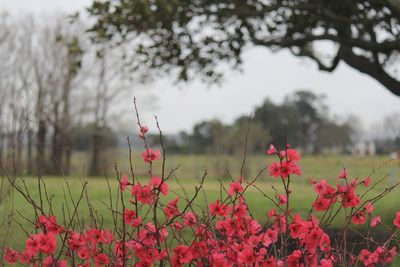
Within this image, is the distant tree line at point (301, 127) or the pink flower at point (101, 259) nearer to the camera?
the pink flower at point (101, 259)

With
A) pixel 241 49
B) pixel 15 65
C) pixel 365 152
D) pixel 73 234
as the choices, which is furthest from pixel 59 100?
pixel 365 152

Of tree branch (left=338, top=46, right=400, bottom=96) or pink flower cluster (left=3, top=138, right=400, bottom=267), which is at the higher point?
tree branch (left=338, top=46, right=400, bottom=96)

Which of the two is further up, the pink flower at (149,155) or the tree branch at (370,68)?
the tree branch at (370,68)

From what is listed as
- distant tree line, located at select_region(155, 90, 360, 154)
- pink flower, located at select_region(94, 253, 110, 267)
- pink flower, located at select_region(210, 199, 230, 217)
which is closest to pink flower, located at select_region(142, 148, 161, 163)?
pink flower, located at select_region(210, 199, 230, 217)

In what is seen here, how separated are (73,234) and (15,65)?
35680mm

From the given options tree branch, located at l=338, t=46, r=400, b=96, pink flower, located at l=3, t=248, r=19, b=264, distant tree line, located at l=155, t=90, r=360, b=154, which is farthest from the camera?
distant tree line, located at l=155, t=90, r=360, b=154

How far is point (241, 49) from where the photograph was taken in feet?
43.1

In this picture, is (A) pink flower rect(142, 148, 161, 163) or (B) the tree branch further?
(B) the tree branch

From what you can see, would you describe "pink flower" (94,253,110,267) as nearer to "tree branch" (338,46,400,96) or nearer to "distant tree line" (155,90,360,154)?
"tree branch" (338,46,400,96)

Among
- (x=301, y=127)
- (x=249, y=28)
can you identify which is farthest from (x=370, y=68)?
(x=301, y=127)

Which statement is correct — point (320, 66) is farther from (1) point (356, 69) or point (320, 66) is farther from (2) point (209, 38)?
(2) point (209, 38)

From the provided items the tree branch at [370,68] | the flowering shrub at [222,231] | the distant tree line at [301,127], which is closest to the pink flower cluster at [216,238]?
the flowering shrub at [222,231]

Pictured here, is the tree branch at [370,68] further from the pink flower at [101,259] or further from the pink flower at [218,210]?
the pink flower at [101,259]

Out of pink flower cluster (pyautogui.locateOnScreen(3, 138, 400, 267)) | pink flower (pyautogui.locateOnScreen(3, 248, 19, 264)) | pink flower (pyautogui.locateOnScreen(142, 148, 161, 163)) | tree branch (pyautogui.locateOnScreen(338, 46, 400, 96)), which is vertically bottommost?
pink flower (pyautogui.locateOnScreen(3, 248, 19, 264))
